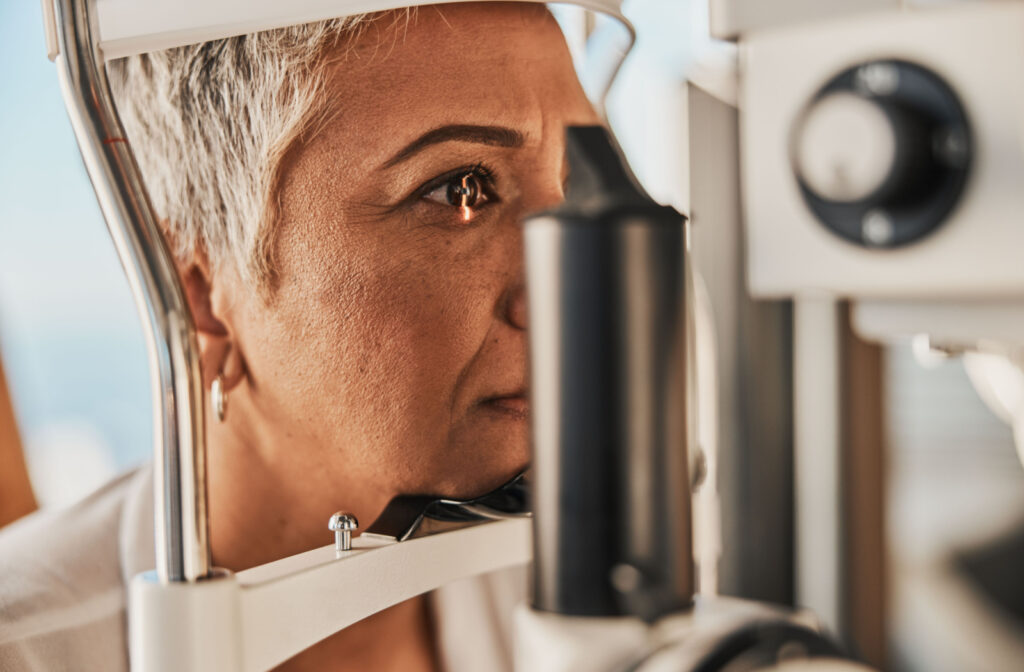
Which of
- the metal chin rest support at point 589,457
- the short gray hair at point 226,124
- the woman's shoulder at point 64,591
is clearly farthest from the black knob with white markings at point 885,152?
the woman's shoulder at point 64,591

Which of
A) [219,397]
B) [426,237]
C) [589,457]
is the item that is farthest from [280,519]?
[589,457]

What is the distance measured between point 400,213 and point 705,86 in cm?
20

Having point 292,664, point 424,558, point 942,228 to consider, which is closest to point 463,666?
point 292,664

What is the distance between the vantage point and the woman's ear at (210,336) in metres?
0.50

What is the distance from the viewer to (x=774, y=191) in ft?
1.21

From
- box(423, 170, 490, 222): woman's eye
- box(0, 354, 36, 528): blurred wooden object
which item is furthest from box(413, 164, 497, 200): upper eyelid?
box(0, 354, 36, 528): blurred wooden object

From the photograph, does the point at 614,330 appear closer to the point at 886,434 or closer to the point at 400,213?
the point at 400,213

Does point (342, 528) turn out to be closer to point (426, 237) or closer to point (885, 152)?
point (426, 237)

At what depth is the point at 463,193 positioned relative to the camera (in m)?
0.47

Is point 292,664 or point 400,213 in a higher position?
point 400,213

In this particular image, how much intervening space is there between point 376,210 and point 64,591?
0.34 meters

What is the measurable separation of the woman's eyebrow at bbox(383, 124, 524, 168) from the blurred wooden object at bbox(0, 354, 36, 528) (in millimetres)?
554

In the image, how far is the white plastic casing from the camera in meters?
0.30

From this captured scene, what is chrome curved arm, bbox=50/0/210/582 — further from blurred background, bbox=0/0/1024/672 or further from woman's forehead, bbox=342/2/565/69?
blurred background, bbox=0/0/1024/672
